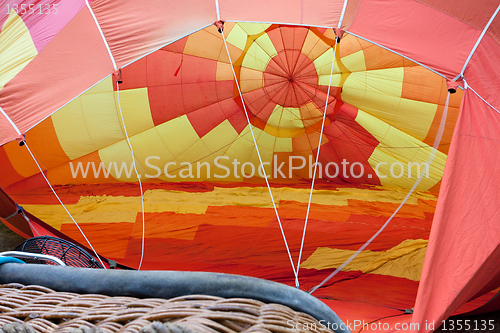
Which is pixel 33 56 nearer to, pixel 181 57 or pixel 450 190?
pixel 181 57

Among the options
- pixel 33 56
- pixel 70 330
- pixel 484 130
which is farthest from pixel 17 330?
pixel 33 56

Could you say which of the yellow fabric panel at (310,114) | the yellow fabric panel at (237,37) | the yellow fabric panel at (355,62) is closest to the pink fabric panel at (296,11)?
the yellow fabric panel at (237,37)

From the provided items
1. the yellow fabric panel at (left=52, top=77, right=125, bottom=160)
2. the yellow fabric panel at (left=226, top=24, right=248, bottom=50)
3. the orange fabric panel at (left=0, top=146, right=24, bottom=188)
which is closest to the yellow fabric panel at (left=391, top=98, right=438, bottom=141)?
the yellow fabric panel at (left=226, top=24, right=248, bottom=50)

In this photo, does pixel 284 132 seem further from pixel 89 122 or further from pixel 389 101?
pixel 89 122

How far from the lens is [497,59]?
155 cm

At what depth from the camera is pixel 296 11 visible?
6.01 feet

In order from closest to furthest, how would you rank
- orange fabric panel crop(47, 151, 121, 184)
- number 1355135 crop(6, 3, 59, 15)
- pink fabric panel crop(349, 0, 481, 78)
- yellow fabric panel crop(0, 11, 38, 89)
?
pink fabric panel crop(349, 0, 481, 78)
yellow fabric panel crop(0, 11, 38, 89)
number 1355135 crop(6, 3, 59, 15)
orange fabric panel crop(47, 151, 121, 184)

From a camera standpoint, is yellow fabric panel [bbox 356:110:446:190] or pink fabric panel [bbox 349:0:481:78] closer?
pink fabric panel [bbox 349:0:481:78]

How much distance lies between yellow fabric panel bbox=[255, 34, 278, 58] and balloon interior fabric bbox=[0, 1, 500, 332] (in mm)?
11

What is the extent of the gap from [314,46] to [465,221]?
6.28 feet

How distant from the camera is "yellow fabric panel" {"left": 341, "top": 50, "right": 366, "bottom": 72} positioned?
114 inches

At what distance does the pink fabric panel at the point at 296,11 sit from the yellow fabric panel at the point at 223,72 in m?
1.22

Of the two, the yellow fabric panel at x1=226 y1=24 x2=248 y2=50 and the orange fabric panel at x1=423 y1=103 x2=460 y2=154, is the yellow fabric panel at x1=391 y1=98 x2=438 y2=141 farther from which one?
the yellow fabric panel at x1=226 y1=24 x2=248 y2=50

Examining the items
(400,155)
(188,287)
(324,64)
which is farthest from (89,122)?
(188,287)
